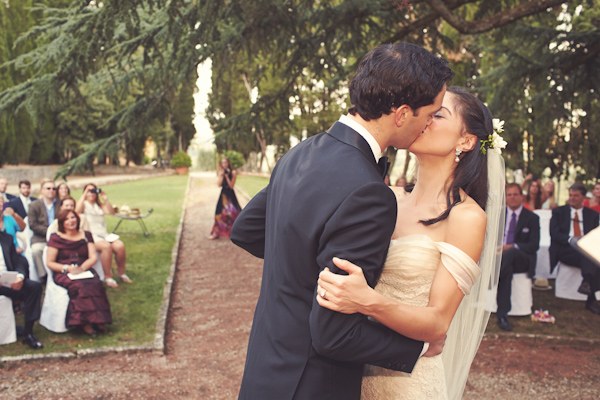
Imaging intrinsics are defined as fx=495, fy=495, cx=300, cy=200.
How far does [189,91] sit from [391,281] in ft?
30.4

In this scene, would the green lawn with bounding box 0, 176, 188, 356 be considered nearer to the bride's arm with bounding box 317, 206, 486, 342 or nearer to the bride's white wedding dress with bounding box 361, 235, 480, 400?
the bride's white wedding dress with bounding box 361, 235, 480, 400

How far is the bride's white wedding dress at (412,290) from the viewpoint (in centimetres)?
225

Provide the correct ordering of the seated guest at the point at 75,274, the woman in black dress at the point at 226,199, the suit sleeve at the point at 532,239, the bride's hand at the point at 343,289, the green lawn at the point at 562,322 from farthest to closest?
the woman in black dress at the point at 226,199, the suit sleeve at the point at 532,239, the green lawn at the point at 562,322, the seated guest at the point at 75,274, the bride's hand at the point at 343,289

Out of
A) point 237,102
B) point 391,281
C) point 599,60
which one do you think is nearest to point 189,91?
point 599,60

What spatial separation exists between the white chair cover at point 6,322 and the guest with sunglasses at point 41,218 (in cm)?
218

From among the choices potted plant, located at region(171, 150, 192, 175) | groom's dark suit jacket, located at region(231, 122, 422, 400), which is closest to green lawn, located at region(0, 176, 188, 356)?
groom's dark suit jacket, located at region(231, 122, 422, 400)

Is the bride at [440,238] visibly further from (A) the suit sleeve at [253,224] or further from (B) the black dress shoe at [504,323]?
(B) the black dress shoe at [504,323]

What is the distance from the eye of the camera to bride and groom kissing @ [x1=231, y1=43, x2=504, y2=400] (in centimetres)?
159

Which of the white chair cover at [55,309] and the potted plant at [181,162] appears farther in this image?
the potted plant at [181,162]

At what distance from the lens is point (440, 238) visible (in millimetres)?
2359

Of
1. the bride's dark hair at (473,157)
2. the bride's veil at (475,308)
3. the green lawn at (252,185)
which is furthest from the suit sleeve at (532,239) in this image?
the green lawn at (252,185)

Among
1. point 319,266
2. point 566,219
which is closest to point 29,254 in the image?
point 319,266

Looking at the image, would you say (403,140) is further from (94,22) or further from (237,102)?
(237,102)

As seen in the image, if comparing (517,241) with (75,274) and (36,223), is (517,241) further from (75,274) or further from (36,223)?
(36,223)
